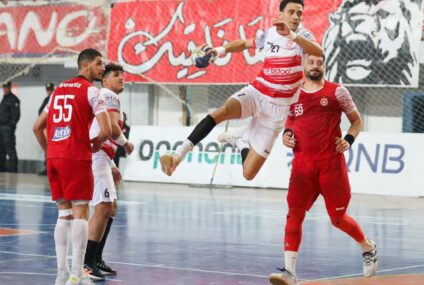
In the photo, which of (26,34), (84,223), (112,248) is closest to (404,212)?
(112,248)

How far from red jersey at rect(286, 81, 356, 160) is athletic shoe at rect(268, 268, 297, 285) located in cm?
147

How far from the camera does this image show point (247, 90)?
1127cm

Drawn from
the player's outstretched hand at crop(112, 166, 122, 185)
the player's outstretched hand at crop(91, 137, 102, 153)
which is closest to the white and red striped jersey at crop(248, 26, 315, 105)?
the player's outstretched hand at crop(91, 137, 102, 153)

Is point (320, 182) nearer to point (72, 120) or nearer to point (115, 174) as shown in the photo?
point (115, 174)

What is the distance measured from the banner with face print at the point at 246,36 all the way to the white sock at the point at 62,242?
1647 cm

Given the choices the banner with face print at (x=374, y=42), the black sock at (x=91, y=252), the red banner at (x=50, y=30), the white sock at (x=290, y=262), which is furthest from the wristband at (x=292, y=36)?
the red banner at (x=50, y=30)

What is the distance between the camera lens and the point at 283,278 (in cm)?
1042

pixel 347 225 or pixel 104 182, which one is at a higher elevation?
pixel 104 182

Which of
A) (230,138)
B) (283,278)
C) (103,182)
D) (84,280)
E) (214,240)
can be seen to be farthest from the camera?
(214,240)

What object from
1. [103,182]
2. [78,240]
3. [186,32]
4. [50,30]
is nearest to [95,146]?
[103,182]

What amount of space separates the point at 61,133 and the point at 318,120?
2.86 meters

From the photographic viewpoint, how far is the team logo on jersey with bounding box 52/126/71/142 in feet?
34.5

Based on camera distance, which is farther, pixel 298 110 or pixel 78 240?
pixel 298 110

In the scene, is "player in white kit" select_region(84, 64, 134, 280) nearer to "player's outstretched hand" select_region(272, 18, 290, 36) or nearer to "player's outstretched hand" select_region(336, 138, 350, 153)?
"player's outstretched hand" select_region(336, 138, 350, 153)
